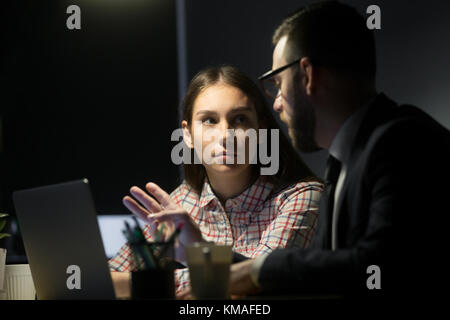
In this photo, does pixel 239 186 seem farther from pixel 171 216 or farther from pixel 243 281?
pixel 243 281

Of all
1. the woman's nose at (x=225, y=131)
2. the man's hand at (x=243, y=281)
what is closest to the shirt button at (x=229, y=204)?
the woman's nose at (x=225, y=131)

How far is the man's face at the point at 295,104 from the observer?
1.36m

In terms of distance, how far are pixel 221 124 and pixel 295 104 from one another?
0.52m

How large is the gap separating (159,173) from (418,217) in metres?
3.10

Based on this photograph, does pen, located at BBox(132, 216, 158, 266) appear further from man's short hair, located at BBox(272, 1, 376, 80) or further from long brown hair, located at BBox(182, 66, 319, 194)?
long brown hair, located at BBox(182, 66, 319, 194)

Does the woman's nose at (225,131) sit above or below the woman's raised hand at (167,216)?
above

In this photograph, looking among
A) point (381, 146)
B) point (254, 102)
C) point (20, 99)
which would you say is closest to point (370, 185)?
point (381, 146)

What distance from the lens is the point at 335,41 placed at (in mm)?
1314

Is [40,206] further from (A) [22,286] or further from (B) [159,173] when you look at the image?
(B) [159,173]

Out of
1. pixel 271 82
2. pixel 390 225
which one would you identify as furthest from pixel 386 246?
pixel 271 82

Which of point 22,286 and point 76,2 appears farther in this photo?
point 76,2

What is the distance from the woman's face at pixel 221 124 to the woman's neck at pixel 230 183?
0.9 inches

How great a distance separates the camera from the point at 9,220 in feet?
13.0

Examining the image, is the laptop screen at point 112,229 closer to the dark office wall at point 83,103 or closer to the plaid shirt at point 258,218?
the dark office wall at point 83,103
